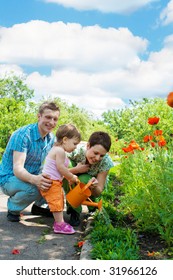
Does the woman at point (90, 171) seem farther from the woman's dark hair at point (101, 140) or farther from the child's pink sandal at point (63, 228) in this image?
the child's pink sandal at point (63, 228)

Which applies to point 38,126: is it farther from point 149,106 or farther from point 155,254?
point 149,106

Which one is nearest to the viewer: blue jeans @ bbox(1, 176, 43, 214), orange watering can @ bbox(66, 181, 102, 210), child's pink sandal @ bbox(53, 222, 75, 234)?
orange watering can @ bbox(66, 181, 102, 210)

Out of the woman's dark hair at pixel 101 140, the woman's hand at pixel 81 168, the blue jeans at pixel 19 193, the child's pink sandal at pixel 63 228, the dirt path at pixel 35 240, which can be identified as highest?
the woman's dark hair at pixel 101 140

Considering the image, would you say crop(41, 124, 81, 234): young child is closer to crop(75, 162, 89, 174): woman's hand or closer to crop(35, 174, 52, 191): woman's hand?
crop(35, 174, 52, 191): woman's hand

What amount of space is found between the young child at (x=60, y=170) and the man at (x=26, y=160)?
0.14 meters

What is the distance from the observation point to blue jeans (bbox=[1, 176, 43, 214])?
3.97 meters

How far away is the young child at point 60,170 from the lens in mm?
3676

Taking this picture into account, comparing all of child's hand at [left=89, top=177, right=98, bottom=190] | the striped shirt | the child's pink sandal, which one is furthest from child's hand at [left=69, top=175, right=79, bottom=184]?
the striped shirt

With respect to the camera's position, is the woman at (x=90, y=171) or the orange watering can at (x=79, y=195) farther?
the woman at (x=90, y=171)

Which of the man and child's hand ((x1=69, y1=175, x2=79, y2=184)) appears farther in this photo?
the man

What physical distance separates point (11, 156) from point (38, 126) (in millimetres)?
411

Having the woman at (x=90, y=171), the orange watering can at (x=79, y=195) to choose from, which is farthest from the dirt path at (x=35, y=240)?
the orange watering can at (x=79, y=195)

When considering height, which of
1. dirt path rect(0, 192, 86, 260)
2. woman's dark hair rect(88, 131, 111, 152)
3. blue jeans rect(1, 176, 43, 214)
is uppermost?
woman's dark hair rect(88, 131, 111, 152)
